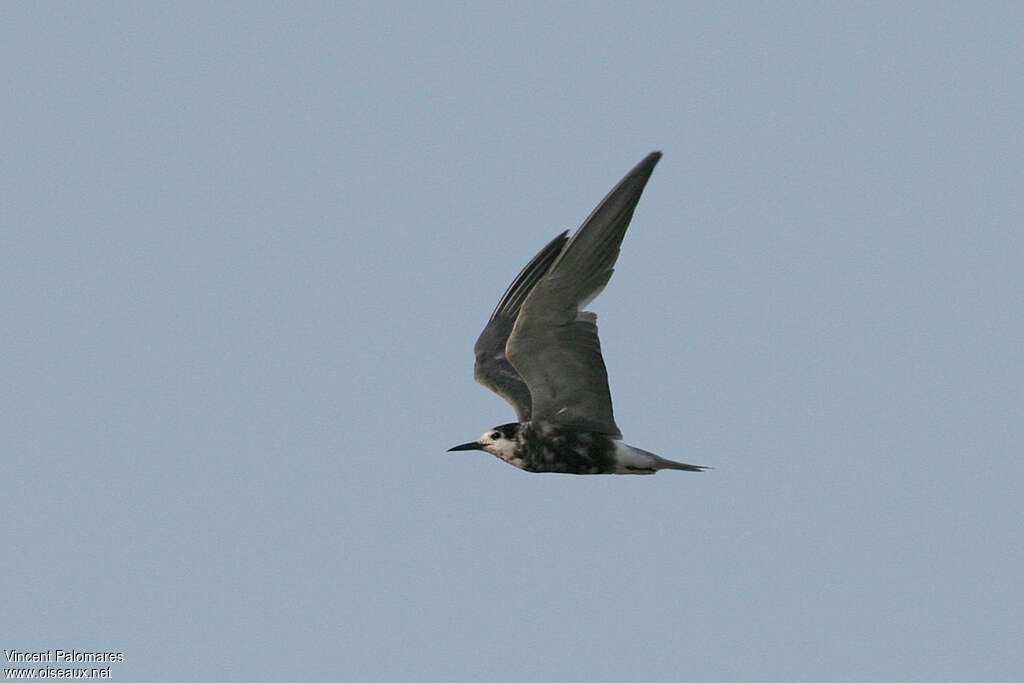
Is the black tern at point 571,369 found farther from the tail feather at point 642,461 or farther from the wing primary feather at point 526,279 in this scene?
the wing primary feather at point 526,279

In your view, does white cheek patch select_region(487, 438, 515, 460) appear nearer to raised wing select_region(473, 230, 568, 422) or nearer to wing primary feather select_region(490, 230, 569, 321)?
raised wing select_region(473, 230, 568, 422)

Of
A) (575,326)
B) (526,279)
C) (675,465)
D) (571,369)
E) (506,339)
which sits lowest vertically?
(675,465)

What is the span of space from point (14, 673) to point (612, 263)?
7.43 meters

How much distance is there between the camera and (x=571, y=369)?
13.8 m

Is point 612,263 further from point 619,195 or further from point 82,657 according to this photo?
point 82,657

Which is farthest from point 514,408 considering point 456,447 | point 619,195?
point 619,195

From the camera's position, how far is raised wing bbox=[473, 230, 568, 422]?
15305mm

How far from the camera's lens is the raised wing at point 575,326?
13.0m

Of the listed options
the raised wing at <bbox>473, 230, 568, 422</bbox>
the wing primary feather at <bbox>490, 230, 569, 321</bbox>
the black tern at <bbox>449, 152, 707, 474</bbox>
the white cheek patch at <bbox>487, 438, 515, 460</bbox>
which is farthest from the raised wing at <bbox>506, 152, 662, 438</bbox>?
the wing primary feather at <bbox>490, 230, 569, 321</bbox>

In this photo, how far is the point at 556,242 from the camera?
1614cm

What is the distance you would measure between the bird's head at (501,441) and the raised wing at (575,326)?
40 cm

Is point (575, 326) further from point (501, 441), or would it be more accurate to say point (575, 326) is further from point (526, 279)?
point (526, 279)

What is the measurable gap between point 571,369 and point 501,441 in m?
1.38

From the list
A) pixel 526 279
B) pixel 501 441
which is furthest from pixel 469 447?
pixel 526 279
